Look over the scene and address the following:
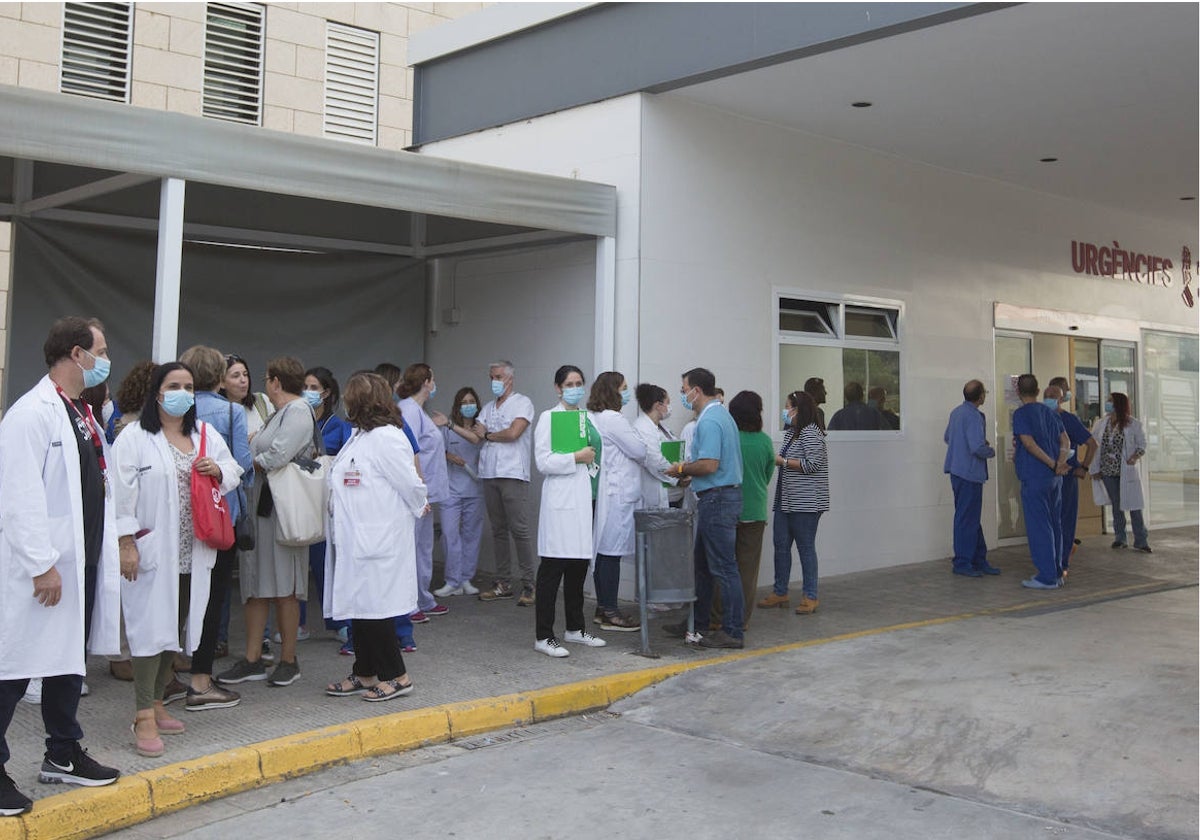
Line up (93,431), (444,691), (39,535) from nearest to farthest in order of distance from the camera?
(39,535) < (93,431) < (444,691)

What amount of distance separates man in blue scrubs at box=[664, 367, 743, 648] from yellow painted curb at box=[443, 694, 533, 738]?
188cm

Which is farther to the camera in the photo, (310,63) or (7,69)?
(310,63)

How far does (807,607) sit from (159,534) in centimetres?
→ 536

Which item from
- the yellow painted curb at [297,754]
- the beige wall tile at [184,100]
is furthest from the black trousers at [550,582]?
the beige wall tile at [184,100]

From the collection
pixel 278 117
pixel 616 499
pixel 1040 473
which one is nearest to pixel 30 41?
pixel 278 117

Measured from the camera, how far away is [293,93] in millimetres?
14953

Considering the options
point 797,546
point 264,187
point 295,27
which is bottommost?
point 797,546

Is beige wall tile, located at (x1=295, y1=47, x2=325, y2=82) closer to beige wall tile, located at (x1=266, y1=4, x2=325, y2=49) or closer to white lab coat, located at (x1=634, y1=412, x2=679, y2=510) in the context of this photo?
beige wall tile, located at (x1=266, y1=4, x2=325, y2=49)

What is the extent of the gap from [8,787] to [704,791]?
9.53ft

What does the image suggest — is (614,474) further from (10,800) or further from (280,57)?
(280,57)

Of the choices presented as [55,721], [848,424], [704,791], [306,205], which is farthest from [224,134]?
[848,424]

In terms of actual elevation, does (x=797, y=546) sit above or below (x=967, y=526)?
below

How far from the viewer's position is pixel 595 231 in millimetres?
9148

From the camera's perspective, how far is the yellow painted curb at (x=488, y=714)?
5.92 metres
